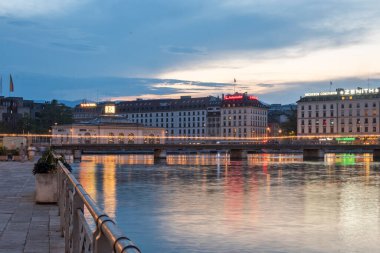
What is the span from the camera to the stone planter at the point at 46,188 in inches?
861

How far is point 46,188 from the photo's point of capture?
2208 centimetres

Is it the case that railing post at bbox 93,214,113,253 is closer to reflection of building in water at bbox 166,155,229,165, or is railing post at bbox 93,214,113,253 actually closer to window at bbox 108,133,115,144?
reflection of building in water at bbox 166,155,229,165

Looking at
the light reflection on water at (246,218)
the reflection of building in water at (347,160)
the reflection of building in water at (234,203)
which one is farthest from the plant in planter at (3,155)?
the reflection of building in water at (347,160)

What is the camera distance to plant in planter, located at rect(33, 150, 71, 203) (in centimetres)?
2189

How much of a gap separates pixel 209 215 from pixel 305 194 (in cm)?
1484

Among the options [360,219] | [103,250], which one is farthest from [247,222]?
[103,250]

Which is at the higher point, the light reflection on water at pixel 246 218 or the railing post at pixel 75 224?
the railing post at pixel 75 224

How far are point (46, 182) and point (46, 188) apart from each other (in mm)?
252

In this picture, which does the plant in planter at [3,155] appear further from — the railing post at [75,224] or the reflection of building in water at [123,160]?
the railing post at [75,224]

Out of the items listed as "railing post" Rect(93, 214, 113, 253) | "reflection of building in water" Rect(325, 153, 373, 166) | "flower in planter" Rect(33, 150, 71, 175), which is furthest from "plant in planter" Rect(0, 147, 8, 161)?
"railing post" Rect(93, 214, 113, 253)

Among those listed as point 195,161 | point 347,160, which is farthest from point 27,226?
point 347,160

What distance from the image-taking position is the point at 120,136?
198625 millimetres

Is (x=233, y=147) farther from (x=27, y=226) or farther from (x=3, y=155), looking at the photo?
(x=27, y=226)

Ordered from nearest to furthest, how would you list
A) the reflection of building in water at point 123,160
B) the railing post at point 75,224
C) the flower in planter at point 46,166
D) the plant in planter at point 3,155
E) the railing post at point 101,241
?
the railing post at point 101,241
the railing post at point 75,224
the flower in planter at point 46,166
the plant in planter at point 3,155
the reflection of building in water at point 123,160
